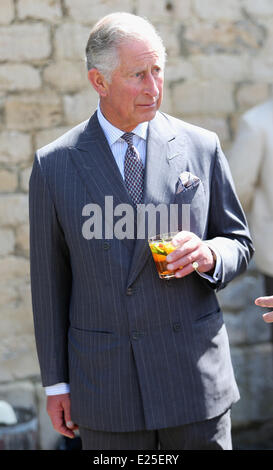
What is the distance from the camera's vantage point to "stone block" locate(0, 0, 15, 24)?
383cm

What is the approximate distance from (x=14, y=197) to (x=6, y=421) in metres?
1.23

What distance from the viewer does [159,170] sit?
245 cm

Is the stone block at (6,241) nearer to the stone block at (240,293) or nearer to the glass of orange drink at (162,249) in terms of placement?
the stone block at (240,293)

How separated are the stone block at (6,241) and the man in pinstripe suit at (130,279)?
141cm

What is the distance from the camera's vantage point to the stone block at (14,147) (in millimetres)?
3895

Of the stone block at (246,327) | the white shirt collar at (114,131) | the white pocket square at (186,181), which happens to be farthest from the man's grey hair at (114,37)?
the stone block at (246,327)

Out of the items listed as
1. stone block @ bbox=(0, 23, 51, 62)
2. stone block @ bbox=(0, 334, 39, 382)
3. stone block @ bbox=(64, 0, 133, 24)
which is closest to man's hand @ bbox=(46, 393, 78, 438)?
stone block @ bbox=(0, 334, 39, 382)

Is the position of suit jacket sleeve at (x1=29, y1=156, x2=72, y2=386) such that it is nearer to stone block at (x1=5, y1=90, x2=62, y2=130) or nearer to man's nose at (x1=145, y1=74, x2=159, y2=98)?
man's nose at (x1=145, y1=74, x2=159, y2=98)

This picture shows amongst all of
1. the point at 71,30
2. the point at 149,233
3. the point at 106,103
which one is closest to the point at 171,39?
the point at 71,30

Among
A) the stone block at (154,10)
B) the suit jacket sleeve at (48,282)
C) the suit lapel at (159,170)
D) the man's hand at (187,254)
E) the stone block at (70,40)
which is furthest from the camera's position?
the stone block at (154,10)

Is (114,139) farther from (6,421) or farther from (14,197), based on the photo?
(6,421)

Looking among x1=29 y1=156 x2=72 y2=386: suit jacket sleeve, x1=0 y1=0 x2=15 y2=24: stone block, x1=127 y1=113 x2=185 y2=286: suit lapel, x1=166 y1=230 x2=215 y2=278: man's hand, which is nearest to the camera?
x1=166 y1=230 x2=215 y2=278: man's hand

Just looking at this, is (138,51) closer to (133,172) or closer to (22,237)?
(133,172)
